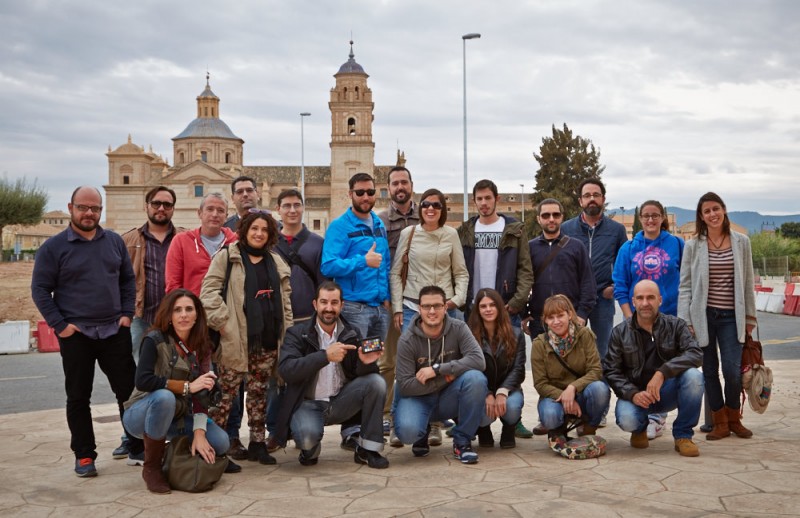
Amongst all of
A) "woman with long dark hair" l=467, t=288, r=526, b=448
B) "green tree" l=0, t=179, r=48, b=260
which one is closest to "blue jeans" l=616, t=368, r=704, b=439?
"woman with long dark hair" l=467, t=288, r=526, b=448

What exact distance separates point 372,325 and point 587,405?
187 centimetres

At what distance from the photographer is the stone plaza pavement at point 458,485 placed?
14.8ft

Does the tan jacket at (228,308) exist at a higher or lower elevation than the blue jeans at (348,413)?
higher

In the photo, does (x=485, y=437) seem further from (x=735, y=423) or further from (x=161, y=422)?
(x=161, y=422)

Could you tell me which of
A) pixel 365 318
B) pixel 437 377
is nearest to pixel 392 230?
pixel 365 318

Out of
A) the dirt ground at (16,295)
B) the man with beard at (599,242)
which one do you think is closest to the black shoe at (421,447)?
the man with beard at (599,242)

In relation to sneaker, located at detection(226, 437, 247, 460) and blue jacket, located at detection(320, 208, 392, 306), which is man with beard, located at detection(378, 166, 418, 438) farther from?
sneaker, located at detection(226, 437, 247, 460)

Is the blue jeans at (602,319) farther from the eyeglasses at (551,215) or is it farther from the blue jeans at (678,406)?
the blue jeans at (678,406)

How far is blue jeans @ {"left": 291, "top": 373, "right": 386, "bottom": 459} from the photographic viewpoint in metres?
5.63

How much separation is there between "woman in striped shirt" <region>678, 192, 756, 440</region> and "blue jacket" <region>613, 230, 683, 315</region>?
0.31 m

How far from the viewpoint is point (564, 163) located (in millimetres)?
55906

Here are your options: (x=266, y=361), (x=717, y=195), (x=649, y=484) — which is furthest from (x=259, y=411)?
(x=717, y=195)

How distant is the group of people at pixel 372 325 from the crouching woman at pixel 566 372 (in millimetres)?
15

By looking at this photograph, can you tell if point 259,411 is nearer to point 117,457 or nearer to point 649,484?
point 117,457
